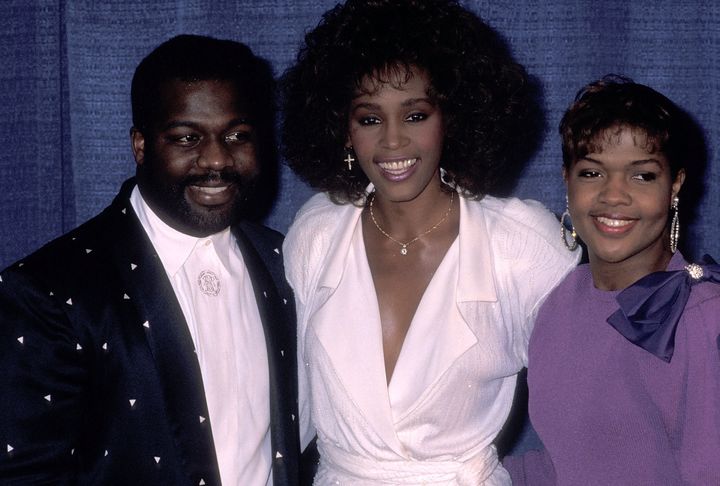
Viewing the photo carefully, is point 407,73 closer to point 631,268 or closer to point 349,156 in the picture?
point 349,156

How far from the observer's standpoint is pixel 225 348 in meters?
1.61

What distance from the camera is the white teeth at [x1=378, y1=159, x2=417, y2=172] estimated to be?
1689mm

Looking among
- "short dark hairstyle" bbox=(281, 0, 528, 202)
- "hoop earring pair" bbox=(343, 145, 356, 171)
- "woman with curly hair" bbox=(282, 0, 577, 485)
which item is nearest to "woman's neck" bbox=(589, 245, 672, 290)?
"woman with curly hair" bbox=(282, 0, 577, 485)

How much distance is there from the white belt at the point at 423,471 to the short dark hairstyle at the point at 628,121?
2.04 feet

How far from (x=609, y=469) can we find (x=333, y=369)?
1.84 ft

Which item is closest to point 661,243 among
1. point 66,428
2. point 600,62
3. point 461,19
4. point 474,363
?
point 474,363

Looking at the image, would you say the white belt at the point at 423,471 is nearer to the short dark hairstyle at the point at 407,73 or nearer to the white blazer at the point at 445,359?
the white blazer at the point at 445,359

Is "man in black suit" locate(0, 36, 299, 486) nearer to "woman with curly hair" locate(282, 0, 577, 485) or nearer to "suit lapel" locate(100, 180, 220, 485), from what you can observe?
"suit lapel" locate(100, 180, 220, 485)

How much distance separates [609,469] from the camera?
1.47 metres

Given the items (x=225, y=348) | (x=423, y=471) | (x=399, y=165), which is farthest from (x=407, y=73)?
(x=423, y=471)

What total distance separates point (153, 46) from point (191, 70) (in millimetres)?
797

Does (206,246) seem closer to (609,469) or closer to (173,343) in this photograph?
(173,343)

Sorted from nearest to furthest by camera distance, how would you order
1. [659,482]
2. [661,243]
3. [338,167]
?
[659,482], [661,243], [338,167]

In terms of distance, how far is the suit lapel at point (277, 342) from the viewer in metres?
1.67
